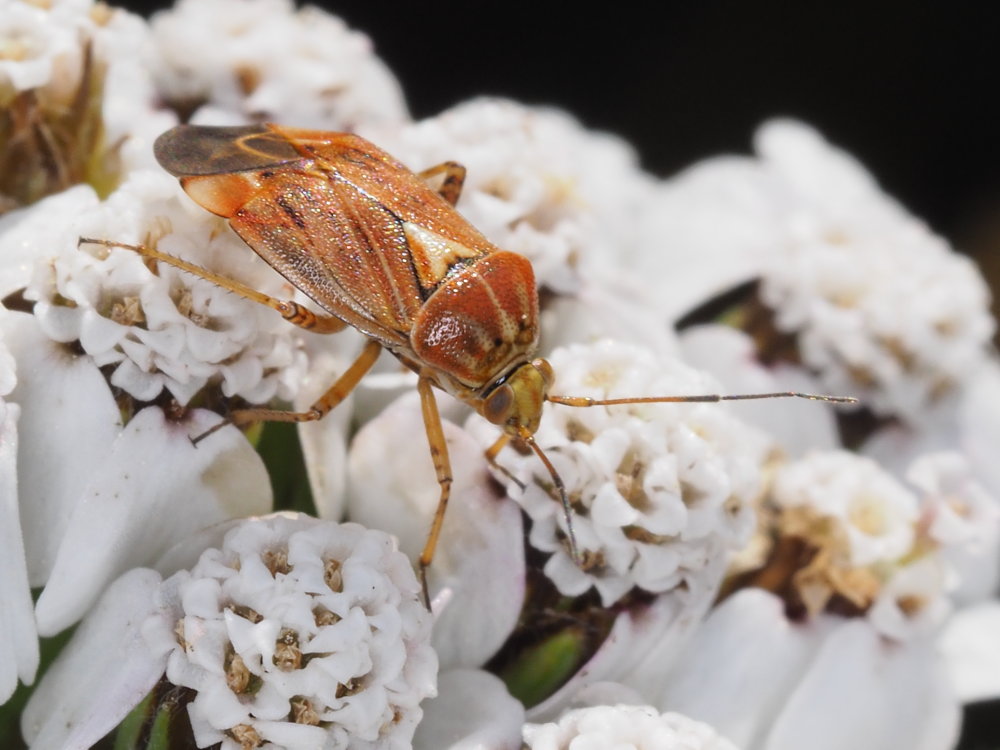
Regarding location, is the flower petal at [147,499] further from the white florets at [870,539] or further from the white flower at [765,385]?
the white flower at [765,385]

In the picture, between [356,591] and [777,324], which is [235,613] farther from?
[777,324]

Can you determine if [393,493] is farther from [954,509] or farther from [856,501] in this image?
[954,509]

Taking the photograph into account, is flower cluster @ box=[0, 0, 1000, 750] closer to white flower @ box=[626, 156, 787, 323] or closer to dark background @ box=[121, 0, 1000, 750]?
white flower @ box=[626, 156, 787, 323]

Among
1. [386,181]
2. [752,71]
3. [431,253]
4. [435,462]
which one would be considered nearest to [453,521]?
[435,462]

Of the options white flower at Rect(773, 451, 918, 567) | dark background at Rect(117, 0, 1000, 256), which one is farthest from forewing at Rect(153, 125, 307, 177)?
dark background at Rect(117, 0, 1000, 256)

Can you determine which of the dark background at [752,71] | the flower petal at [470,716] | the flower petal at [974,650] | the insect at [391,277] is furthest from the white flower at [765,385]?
the dark background at [752,71]
